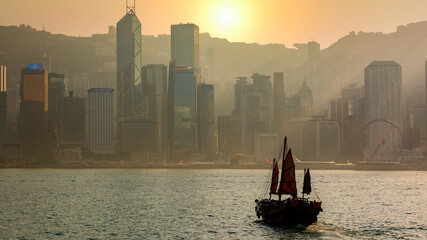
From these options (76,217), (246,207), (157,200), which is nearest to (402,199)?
(246,207)

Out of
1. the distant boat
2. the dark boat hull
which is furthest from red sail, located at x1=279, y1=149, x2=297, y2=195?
the dark boat hull

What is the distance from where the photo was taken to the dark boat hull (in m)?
109

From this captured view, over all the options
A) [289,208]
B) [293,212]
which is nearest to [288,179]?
[289,208]

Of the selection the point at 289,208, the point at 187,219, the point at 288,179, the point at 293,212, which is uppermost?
Result: the point at 288,179

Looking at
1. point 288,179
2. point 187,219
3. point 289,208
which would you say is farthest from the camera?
point 187,219

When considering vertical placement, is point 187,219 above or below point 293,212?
below

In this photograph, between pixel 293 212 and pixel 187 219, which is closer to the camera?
pixel 293 212

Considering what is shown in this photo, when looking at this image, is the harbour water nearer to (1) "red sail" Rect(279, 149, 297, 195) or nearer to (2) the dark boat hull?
(2) the dark boat hull

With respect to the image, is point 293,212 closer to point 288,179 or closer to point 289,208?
point 289,208

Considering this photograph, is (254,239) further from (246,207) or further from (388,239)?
(246,207)

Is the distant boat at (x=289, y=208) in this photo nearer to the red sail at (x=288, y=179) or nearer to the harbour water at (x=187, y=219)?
the red sail at (x=288, y=179)

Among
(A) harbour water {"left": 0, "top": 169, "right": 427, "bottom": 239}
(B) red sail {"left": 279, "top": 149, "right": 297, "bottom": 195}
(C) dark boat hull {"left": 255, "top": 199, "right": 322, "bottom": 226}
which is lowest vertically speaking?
(A) harbour water {"left": 0, "top": 169, "right": 427, "bottom": 239}

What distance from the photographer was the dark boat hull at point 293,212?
356 feet

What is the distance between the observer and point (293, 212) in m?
109
